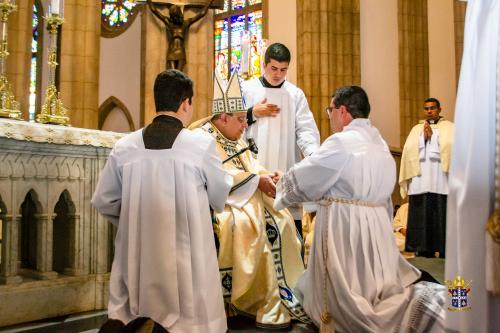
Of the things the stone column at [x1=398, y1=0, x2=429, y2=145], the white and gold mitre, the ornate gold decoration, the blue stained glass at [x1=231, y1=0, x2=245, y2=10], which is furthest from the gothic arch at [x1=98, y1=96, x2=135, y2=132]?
the ornate gold decoration

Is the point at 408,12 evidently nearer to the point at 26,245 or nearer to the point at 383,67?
the point at 383,67

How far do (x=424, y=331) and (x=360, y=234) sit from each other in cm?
64

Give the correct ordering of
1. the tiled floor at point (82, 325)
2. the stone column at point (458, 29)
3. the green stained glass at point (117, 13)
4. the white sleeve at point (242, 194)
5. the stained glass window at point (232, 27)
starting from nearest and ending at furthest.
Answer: the tiled floor at point (82, 325) < the white sleeve at point (242, 194) < the stone column at point (458, 29) < the stained glass window at point (232, 27) < the green stained glass at point (117, 13)

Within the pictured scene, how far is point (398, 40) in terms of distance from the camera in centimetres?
1146

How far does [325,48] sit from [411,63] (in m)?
1.80

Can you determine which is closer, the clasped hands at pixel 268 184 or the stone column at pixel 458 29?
the clasped hands at pixel 268 184

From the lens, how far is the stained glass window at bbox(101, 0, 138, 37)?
16.3 metres

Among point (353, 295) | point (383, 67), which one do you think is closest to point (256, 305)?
point (353, 295)

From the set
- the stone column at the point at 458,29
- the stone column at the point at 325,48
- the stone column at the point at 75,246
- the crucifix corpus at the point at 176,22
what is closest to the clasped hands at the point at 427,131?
the crucifix corpus at the point at 176,22

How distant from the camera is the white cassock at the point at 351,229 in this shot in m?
3.31

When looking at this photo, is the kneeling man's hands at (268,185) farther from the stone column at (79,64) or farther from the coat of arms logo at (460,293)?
the stone column at (79,64)

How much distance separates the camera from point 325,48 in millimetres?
10938

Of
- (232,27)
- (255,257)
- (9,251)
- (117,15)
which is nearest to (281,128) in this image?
(255,257)

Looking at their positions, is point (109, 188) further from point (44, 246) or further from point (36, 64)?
point (36, 64)
